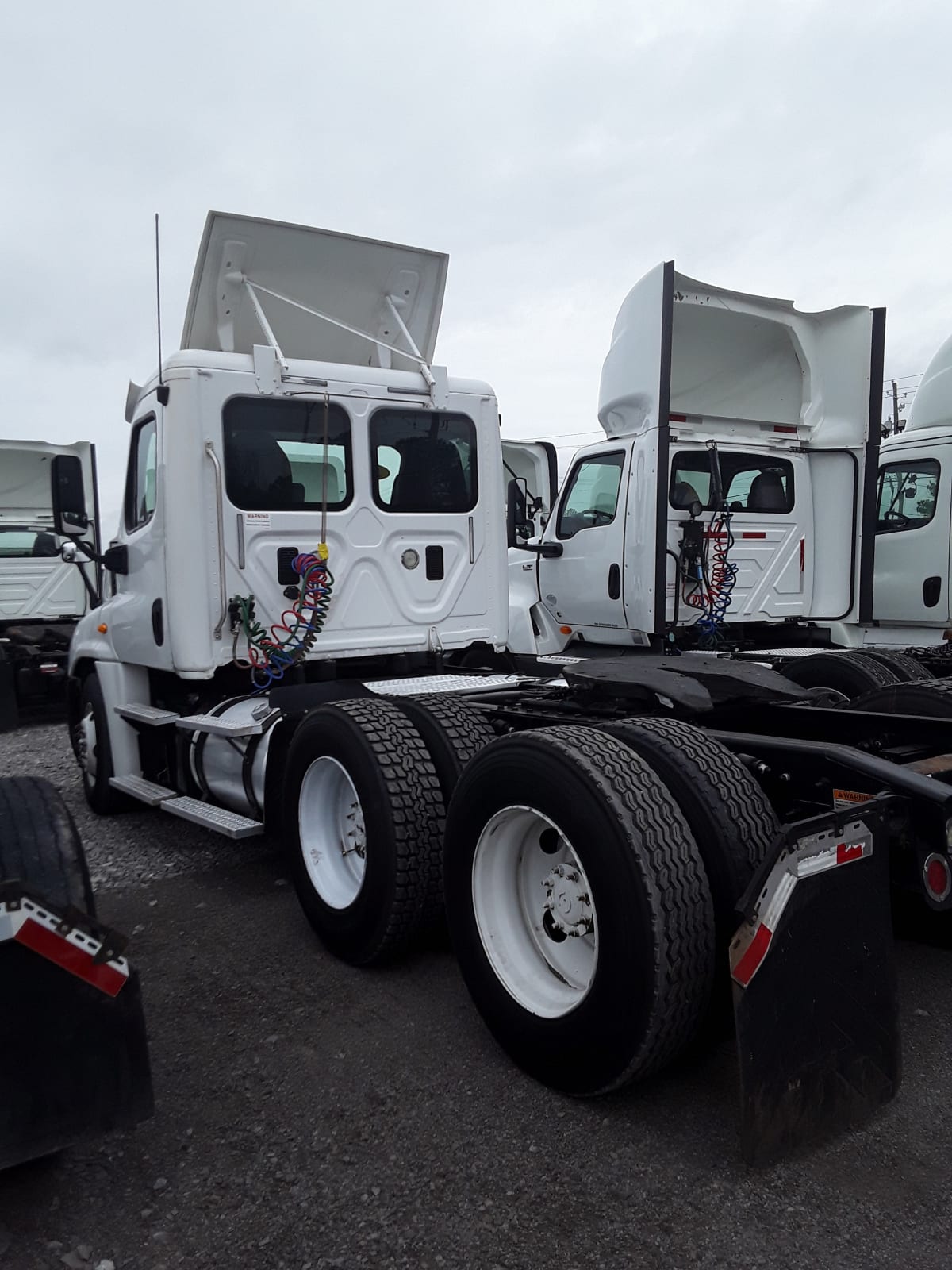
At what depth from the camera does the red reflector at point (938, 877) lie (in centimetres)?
254

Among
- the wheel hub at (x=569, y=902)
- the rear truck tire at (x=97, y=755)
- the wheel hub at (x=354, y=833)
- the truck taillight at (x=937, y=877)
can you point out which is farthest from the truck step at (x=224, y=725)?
the truck taillight at (x=937, y=877)

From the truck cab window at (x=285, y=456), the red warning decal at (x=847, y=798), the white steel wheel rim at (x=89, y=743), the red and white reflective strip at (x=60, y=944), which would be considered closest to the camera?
the red and white reflective strip at (x=60, y=944)

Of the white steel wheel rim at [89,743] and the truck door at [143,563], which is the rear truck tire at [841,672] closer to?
the truck door at [143,563]

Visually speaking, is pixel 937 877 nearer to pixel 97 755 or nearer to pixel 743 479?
pixel 97 755

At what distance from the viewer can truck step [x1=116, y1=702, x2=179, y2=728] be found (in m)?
5.18

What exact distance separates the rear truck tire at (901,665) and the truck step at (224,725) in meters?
3.31

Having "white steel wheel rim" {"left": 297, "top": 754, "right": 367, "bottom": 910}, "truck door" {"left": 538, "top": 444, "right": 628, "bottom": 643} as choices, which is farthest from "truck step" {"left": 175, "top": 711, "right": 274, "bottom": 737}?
"truck door" {"left": 538, "top": 444, "right": 628, "bottom": 643}

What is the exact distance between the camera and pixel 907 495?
25.4ft

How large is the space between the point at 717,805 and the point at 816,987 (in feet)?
1.73

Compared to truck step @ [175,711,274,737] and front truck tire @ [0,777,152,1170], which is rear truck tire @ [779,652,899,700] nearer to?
truck step @ [175,711,274,737]

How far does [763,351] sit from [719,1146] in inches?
240

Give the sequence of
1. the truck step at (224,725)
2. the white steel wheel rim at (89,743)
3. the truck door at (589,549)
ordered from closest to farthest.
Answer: the truck step at (224,725) < the white steel wheel rim at (89,743) < the truck door at (589,549)

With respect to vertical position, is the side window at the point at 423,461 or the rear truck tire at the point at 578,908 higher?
the side window at the point at 423,461

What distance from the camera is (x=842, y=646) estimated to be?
7555 mm
